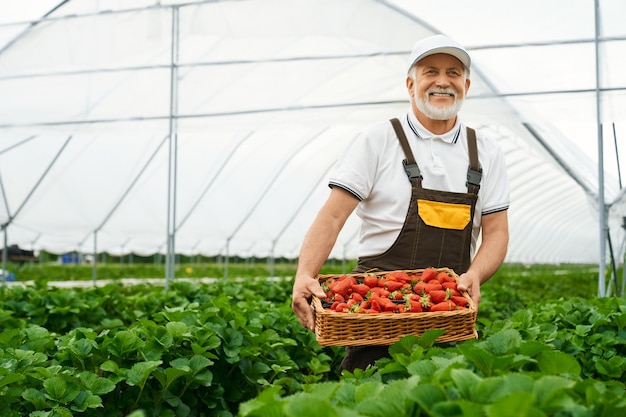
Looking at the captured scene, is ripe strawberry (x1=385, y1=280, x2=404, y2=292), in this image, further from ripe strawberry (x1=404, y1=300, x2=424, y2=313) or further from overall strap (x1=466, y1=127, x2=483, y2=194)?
overall strap (x1=466, y1=127, x2=483, y2=194)

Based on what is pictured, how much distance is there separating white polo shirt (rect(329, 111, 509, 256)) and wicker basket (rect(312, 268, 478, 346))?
0.51m

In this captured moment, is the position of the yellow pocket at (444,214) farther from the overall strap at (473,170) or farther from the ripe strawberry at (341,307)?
the ripe strawberry at (341,307)

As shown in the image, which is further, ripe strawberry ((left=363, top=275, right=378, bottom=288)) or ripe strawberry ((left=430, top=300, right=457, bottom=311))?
ripe strawberry ((left=363, top=275, right=378, bottom=288))

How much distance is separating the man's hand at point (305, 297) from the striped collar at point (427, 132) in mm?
742

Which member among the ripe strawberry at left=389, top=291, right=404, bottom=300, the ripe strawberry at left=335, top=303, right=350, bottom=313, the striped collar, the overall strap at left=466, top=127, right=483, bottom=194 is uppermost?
the striped collar

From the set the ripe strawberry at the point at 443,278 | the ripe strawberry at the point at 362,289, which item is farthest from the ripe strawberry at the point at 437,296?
the ripe strawberry at the point at 362,289

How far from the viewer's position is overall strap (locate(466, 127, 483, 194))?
292cm

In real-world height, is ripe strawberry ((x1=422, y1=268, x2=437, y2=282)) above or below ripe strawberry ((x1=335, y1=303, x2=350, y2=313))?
above

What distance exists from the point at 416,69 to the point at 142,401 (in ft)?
6.33

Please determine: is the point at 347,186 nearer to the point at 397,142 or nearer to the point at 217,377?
the point at 397,142

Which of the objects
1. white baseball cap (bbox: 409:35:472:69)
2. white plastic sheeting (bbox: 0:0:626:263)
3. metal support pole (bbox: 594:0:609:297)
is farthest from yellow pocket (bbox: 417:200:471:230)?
white plastic sheeting (bbox: 0:0:626:263)

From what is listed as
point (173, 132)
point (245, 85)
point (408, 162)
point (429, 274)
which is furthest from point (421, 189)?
point (245, 85)

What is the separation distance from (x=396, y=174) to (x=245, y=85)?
7.25 metres

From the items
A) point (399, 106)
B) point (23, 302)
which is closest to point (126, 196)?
point (399, 106)
